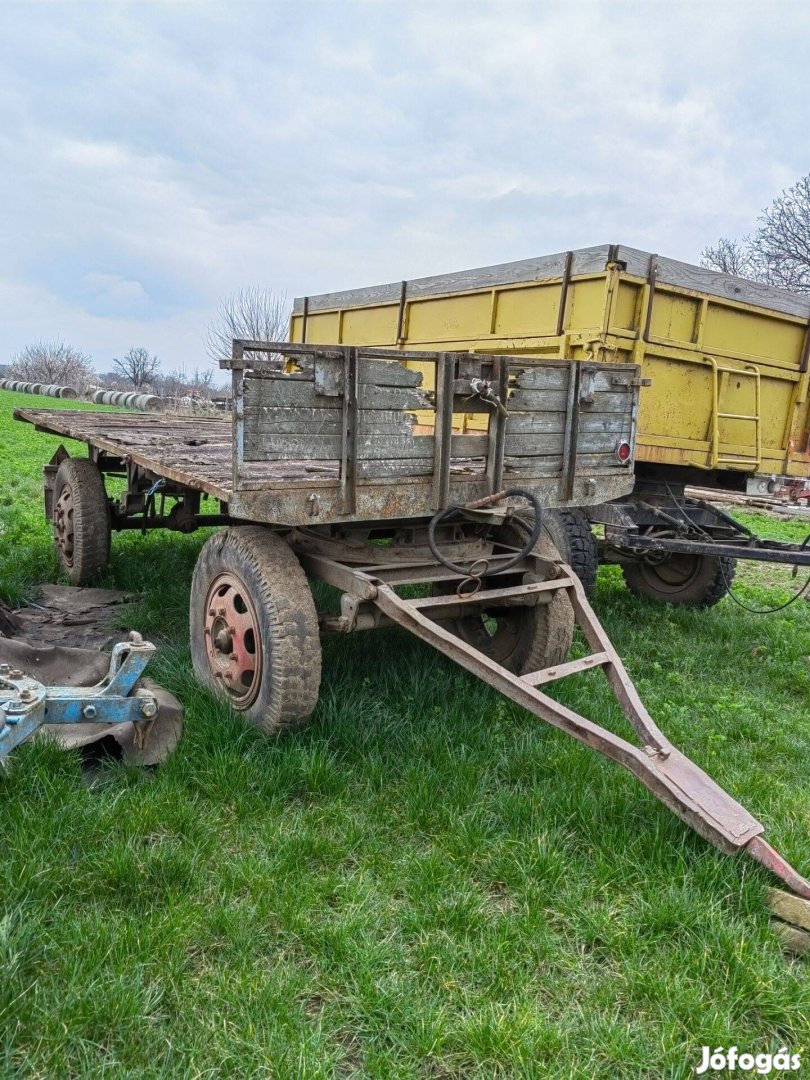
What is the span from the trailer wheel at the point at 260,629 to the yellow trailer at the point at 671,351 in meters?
2.25

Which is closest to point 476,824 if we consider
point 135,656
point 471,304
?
point 135,656

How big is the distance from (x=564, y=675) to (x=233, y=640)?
1519mm

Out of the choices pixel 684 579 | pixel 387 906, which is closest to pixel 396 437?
pixel 387 906

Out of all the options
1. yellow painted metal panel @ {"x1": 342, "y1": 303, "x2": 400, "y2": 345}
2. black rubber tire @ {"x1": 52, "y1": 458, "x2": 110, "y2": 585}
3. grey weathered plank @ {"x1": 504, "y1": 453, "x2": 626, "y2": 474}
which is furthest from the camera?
yellow painted metal panel @ {"x1": 342, "y1": 303, "x2": 400, "y2": 345}

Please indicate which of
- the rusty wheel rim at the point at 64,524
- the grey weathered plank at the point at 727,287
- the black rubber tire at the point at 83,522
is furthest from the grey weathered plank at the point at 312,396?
the rusty wheel rim at the point at 64,524

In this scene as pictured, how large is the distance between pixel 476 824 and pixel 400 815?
313 millimetres

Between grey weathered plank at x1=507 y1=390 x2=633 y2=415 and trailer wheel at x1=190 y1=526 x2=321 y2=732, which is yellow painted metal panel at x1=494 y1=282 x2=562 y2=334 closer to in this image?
grey weathered plank at x1=507 y1=390 x2=633 y2=415

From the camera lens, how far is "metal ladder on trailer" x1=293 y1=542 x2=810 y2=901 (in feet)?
9.06

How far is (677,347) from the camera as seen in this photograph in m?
5.38

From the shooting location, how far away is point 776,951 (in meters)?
2.53

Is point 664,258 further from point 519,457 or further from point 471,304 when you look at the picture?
point 519,457

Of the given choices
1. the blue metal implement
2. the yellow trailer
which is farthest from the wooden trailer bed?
the yellow trailer

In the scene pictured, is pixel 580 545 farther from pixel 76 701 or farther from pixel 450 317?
pixel 76 701

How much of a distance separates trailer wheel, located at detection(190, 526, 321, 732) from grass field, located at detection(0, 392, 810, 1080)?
5.5 inches
